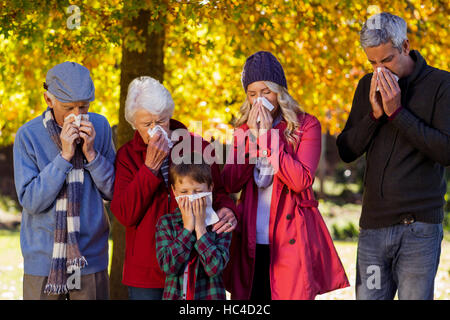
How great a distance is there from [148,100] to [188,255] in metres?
0.99

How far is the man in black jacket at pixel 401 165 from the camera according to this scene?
365 centimetres

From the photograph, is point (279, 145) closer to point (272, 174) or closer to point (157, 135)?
point (272, 174)

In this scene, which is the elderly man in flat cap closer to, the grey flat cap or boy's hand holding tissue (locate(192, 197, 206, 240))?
the grey flat cap

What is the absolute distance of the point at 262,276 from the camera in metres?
3.96

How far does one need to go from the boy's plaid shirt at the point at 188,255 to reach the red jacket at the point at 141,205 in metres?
0.14

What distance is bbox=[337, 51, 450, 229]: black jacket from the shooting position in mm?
3650

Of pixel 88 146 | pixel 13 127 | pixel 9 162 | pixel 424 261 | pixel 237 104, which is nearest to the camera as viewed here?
pixel 424 261

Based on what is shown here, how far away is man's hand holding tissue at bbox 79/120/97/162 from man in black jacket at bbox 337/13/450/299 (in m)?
1.62

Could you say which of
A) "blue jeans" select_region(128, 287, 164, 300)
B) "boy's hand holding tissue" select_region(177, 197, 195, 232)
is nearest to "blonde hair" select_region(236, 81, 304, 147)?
"boy's hand holding tissue" select_region(177, 197, 195, 232)

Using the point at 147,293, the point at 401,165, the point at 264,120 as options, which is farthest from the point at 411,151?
the point at 147,293

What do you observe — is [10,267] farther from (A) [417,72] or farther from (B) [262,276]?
(A) [417,72]

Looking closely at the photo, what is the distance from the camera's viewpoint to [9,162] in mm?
18500

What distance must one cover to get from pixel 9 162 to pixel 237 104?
504 inches
